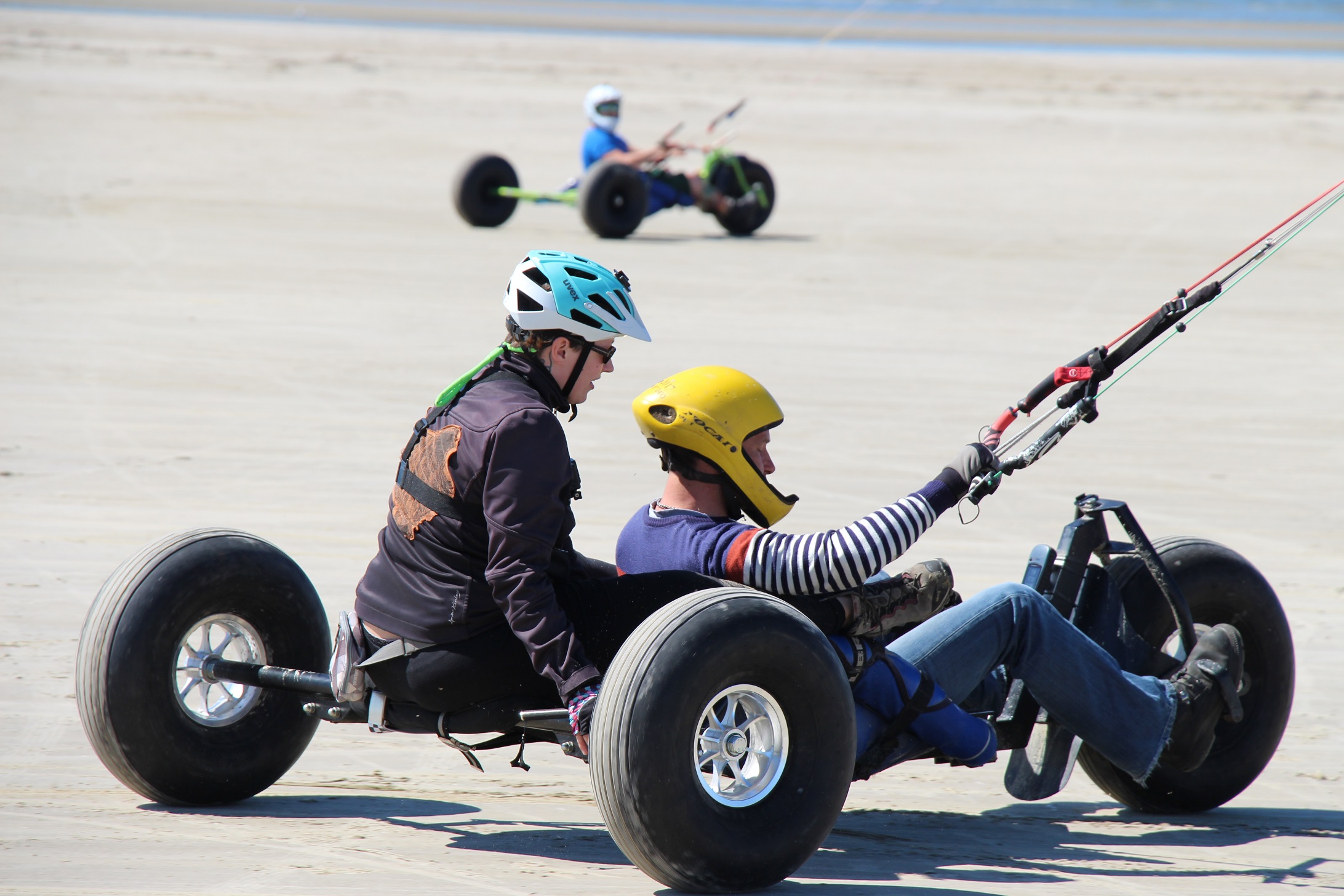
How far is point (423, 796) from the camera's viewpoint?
18.2 feet

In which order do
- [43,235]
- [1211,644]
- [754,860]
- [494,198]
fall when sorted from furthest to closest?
[494,198], [43,235], [1211,644], [754,860]

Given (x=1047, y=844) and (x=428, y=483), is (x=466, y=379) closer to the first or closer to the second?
(x=428, y=483)

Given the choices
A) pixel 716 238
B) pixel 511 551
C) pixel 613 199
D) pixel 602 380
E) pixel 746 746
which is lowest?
pixel 746 746

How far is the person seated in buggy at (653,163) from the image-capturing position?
21.2 m

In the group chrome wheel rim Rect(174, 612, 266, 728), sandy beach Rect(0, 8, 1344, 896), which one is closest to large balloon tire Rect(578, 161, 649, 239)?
sandy beach Rect(0, 8, 1344, 896)

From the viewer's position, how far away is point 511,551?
4438 mm

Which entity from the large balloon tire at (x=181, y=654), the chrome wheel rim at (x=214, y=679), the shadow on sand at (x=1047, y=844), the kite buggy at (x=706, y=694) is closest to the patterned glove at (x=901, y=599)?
the kite buggy at (x=706, y=694)

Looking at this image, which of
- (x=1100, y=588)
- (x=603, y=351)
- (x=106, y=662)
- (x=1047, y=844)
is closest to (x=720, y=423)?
(x=603, y=351)

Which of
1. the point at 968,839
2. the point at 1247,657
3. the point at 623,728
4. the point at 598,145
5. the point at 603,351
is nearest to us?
the point at 623,728

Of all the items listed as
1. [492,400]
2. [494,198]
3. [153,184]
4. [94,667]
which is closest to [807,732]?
[492,400]

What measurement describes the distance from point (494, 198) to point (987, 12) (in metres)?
70.0

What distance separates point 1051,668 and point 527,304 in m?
1.87

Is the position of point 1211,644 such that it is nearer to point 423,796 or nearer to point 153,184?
point 423,796

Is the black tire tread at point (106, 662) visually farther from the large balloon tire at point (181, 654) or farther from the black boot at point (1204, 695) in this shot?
the black boot at point (1204, 695)
